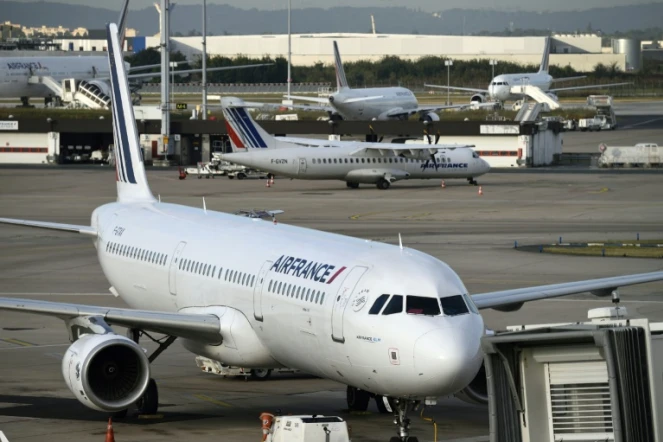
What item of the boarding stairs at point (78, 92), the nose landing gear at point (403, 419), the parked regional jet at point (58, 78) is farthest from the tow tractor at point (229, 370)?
the parked regional jet at point (58, 78)

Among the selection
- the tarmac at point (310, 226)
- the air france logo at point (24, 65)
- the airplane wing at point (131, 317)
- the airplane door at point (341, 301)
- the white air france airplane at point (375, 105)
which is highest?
the air france logo at point (24, 65)

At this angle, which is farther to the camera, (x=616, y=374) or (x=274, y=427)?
(x=274, y=427)

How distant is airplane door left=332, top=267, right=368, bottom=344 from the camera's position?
2427cm

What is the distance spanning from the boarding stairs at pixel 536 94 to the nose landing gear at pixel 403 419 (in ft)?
504

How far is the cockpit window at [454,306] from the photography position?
23.3 meters

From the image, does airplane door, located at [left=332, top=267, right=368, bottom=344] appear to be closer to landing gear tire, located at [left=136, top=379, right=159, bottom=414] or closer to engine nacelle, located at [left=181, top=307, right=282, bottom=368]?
engine nacelle, located at [left=181, top=307, right=282, bottom=368]

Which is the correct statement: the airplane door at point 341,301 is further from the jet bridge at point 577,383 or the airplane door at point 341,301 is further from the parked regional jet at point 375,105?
the parked regional jet at point 375,105

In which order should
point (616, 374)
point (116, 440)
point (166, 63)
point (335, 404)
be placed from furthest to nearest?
point (166, 63)
point (335, 404)
point (116, 440)
point (616, 374)

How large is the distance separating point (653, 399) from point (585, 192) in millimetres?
73572

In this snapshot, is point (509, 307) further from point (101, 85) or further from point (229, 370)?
point (101, 85)

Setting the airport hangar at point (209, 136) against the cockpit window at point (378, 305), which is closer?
the cockpit window at point (378, 305)

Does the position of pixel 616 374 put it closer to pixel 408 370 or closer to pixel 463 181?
pixel 408 370

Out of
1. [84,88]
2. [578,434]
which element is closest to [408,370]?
[578,434]

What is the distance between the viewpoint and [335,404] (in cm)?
2947
